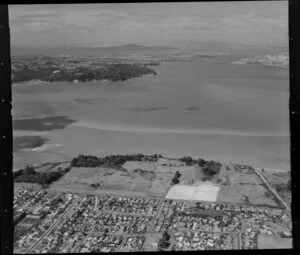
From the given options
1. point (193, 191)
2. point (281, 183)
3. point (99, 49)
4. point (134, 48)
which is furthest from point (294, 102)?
point (99, 49)

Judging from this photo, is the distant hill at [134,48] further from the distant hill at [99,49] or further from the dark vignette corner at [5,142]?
the dark vignette corner at [5,142]

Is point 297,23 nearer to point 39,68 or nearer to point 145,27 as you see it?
point 145,27

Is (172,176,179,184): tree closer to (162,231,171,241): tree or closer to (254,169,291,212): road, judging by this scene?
(162,231,171,241): tree

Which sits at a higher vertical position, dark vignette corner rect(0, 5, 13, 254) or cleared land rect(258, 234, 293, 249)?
dark vignette corner rect(0, 5, 13, 254)

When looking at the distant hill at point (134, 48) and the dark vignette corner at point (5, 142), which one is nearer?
the dark vignette corner at point (5, 142)

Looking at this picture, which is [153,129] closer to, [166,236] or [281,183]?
[166,236]

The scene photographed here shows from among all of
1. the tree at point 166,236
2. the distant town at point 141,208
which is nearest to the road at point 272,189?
the distant town at point 141,208

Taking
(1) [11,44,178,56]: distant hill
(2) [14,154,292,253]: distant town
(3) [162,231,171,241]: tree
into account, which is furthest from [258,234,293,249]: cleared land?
(1) [11,44,178,56]: distant hill
